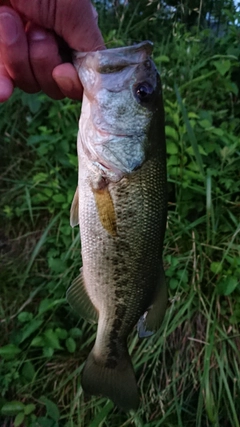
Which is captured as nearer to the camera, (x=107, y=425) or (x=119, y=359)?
(x=119, y=359)

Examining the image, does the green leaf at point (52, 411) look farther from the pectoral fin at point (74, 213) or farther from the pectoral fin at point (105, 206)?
the pectoral fin at point (105, 206)

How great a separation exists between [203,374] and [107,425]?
494 millimetres

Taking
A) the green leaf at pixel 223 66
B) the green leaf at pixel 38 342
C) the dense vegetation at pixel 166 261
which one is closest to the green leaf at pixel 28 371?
the dense vegetation at pixel 166 261

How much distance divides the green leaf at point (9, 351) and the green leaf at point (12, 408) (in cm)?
21

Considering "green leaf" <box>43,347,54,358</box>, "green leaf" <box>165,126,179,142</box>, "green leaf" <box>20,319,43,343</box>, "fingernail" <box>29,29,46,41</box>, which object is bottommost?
"green leaf" <box>43,347,54,358</box>

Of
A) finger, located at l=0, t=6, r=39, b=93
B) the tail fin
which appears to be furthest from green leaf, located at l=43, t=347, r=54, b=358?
finger, located at l=0, t=6, r=39, b=93

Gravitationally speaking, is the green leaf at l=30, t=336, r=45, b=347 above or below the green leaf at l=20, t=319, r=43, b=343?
below

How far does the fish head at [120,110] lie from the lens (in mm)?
1307

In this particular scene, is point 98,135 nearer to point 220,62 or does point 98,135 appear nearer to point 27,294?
point 27,294

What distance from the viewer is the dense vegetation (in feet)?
6.75

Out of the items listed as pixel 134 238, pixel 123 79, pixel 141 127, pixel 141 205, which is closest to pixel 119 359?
pixel 134 238

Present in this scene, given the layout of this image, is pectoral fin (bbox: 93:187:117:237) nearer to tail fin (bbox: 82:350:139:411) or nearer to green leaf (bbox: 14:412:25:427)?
tail fin (bbox: 82:350:139:411)

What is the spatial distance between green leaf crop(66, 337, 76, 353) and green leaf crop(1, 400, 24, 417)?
0.32 metres

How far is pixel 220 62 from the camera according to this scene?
8.61 feet
